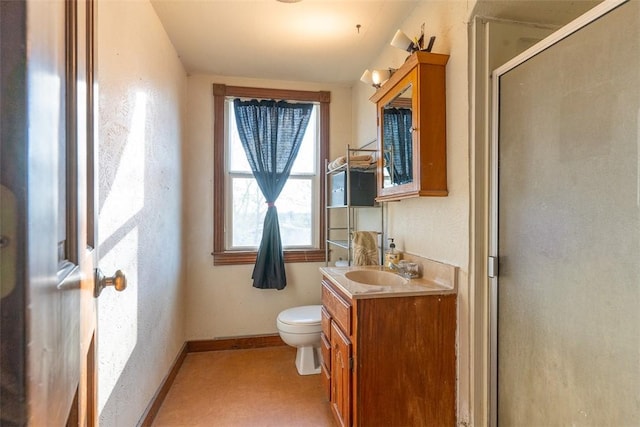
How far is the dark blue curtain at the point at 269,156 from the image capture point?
2676 millimetres

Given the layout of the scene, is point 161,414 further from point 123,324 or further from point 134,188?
point 134,188

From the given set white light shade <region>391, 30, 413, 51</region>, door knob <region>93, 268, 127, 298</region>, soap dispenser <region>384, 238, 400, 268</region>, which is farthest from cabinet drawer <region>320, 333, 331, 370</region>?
white light shade <region>391, 30, 413, 51</region>

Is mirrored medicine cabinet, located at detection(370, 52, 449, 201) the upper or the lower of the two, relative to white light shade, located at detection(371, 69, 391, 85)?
lower

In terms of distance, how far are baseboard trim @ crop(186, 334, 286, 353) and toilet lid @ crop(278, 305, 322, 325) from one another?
1.63ft

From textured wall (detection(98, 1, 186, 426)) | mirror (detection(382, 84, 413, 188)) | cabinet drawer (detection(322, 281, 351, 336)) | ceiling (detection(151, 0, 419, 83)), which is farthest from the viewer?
ceiling (detection(151, 0, 419, 83))

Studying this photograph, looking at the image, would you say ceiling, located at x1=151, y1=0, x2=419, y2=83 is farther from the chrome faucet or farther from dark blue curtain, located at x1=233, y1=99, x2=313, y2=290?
the chrome faucet

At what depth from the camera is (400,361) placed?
1420 millimetres

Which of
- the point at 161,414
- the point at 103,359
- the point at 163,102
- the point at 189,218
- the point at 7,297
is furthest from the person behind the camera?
the point at 189,218

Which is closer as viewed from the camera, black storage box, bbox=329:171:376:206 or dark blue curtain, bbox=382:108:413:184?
dark blue curtain, bbox=382:108:413:184

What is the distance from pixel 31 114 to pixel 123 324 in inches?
56.2

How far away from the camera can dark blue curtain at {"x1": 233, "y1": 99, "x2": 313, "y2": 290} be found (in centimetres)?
268

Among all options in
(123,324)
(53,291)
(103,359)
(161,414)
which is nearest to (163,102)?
(123,324)

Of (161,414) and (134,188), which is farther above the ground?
(134,188)

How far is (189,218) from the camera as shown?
265cm
